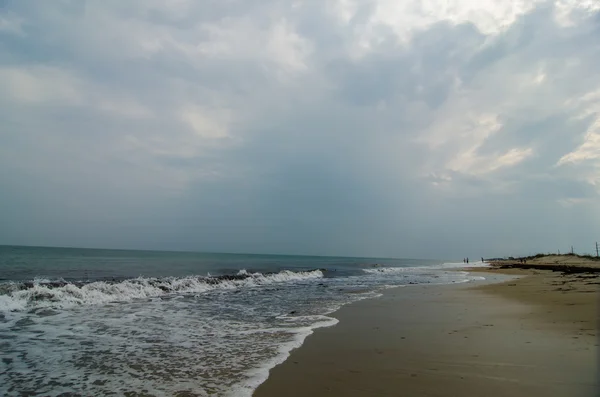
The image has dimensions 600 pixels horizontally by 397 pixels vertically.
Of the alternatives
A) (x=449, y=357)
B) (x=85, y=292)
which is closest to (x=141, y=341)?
(x=449, y=357)

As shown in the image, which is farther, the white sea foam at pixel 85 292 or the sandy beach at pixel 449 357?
the white sea foam at pixel 85 292

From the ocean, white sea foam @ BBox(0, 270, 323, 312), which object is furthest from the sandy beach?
white sea foam @ BBox(0, 270, 323, 312)

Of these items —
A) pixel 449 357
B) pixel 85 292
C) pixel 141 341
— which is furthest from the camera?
pixel 85 292

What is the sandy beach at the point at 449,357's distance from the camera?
473cm

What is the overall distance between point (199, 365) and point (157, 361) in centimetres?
87

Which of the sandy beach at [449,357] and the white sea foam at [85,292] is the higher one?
the sandy beach at [449,357]

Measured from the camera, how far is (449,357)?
20.1 feet

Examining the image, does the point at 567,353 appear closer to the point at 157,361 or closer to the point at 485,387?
the point at 485,387

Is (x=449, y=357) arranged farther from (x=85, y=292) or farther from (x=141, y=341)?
(x=85, y=292)

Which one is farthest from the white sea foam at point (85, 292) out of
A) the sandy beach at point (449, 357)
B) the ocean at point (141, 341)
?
the sandy beach at point (449, 357)

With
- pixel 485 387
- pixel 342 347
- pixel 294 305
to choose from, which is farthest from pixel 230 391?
pixel 294 305

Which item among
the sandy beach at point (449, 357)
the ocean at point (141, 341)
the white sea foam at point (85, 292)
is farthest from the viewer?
the white sea foam at point (85, 292)

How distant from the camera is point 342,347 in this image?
280 inches

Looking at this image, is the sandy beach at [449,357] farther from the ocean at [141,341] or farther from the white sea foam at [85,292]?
the white sea foam at [85,292]
